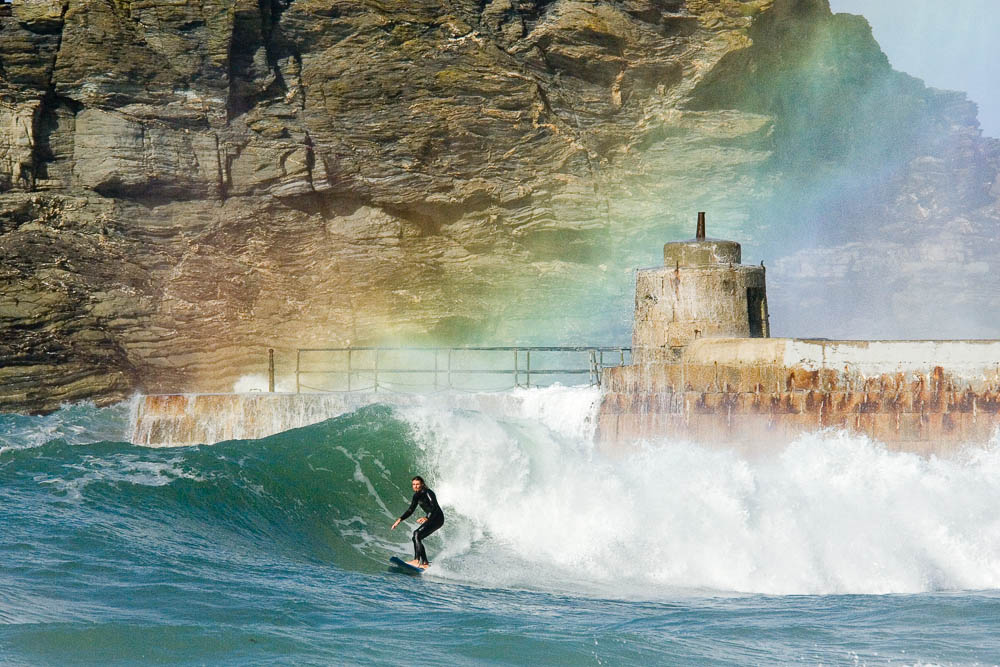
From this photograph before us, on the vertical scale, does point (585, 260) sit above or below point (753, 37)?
below

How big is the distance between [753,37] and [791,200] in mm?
5569

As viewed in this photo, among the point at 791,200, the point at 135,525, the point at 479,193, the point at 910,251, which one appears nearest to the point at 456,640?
the point at 135,525

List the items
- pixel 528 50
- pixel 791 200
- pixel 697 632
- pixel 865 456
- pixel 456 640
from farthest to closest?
pixel 791 200
pixel 528 50
pixel 865 456
pixel 697 632
pixel 456 640

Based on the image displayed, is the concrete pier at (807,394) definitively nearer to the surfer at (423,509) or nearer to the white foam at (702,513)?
the white foam at (702,513)

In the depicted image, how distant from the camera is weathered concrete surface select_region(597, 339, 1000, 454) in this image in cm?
1384

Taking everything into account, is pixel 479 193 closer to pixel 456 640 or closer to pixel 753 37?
pixel 753 37

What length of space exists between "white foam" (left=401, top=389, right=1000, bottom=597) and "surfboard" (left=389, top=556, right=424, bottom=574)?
0.89 ft

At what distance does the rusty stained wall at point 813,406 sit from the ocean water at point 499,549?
8.9 inches

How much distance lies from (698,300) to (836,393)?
8.67 feet

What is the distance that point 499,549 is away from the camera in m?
12.3

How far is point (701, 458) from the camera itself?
13.9 m

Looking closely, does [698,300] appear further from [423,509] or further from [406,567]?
[406,567]

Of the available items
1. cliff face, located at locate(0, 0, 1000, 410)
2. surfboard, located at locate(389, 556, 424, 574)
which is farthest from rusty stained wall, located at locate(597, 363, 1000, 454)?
cliff face, located at locate(0, 0, 1000, 410)

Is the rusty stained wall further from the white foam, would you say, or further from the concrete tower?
the concrete tower
